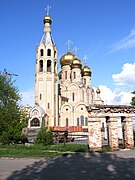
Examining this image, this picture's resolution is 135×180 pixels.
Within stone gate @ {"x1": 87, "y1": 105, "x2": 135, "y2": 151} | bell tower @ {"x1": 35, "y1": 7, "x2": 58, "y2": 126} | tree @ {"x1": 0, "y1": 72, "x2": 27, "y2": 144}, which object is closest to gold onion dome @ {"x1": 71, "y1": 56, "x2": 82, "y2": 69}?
bell tower @ {"x1": 35, "y1": 7, "x2": 58, "y2": 126}

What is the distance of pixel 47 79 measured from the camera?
48.2 metres

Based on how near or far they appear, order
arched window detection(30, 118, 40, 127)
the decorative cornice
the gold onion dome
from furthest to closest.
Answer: the gold onion dome → arched window detection(30, 118, 40, 127) → the decorative cornice

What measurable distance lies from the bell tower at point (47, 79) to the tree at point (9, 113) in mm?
11898

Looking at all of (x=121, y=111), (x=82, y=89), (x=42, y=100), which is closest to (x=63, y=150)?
(x=121, y=111)

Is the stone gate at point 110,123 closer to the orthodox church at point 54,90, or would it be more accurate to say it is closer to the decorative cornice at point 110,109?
the decorative cornice at point 110,109

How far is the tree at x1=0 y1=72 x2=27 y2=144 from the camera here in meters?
21.5

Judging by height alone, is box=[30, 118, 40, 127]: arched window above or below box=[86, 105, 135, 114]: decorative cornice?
below

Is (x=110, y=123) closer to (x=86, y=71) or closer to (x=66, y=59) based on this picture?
(x=66, y=59)

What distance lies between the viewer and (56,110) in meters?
48.6

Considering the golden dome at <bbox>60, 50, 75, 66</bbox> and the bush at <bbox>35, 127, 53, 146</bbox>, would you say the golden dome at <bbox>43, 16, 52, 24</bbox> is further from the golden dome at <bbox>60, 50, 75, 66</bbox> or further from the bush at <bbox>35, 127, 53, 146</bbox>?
the bush at <bbox>35, 127, 53, 146</bbox>

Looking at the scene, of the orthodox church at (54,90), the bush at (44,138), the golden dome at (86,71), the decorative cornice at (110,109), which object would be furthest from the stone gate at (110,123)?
the golden dome at (86,71)

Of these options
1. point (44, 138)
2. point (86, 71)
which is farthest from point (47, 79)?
point (44, 138)

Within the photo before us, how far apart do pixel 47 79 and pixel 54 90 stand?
293cm

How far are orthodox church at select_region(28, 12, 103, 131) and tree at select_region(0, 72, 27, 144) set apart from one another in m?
10.9
